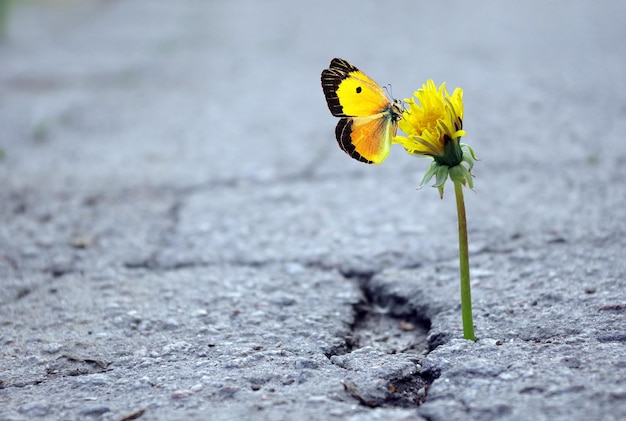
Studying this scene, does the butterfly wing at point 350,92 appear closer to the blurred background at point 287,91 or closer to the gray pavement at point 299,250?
the gray pavement at point 299,250

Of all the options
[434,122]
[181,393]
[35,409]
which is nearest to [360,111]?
[434,122]

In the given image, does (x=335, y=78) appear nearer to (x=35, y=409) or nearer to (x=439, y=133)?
(x=439, y=133)

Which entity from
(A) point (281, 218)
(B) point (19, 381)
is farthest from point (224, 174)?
(B) point (19, 381)

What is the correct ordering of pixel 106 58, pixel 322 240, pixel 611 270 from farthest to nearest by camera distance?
pixel 106 58, pixel 322 240, pixel 611 270

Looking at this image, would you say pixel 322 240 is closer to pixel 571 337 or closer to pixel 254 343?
pixel 254 343

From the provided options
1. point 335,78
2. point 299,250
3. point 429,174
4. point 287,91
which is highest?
point 287,91

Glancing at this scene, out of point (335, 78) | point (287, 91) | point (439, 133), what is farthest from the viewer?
point (287, 91)
